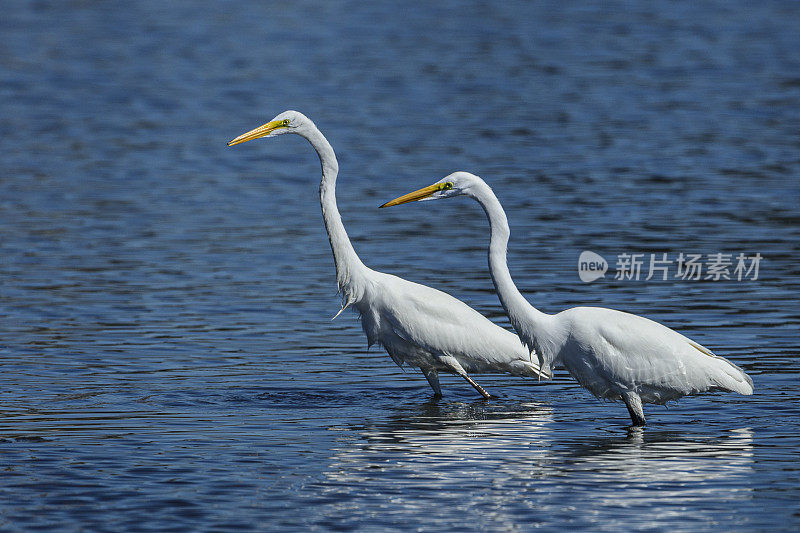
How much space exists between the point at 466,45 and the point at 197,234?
93.8 feet

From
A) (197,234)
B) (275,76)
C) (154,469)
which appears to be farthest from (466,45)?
(154,469)

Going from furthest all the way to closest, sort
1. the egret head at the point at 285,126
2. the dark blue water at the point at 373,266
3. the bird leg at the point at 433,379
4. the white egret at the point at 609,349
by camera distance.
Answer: the egret head at the point at 285,126 → the bird leg at the point at 433,379 → the white egret at the point at 609,349 → the dark blue water at the point at 373,266

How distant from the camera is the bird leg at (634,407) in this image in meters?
12.2

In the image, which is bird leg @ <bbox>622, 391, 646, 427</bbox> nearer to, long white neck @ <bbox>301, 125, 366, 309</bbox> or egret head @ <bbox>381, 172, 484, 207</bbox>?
egret head @ <bbox>381, 172, 484, 207</bbox>

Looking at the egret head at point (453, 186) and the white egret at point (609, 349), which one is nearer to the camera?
the white egret at point (609, 349)

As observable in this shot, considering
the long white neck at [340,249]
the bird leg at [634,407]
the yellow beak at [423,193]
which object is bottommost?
the bird leg at [634,407]

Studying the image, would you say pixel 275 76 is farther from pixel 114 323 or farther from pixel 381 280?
pixel 381 280

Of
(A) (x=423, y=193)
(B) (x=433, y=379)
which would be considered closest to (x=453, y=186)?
(A) (x=423, y=193)

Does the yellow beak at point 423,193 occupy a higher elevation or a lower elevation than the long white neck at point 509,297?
higher

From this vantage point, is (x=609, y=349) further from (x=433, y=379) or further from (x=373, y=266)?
(x=373, y=266)

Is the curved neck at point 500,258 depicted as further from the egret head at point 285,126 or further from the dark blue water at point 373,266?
the egret head at point 285,126

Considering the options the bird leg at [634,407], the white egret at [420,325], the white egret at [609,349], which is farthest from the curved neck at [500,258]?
the white egret at [420,325]

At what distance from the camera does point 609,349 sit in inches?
473

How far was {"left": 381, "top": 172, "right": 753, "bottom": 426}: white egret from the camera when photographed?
39.5 ft
